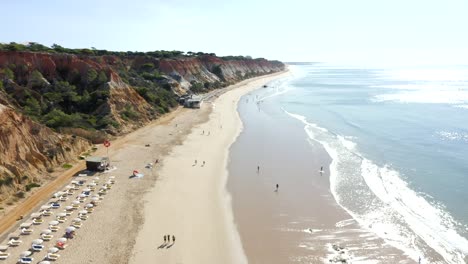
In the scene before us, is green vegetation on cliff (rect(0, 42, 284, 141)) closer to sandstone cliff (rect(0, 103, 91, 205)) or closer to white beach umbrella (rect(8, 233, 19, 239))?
sandstone cliff (rect(0, 103, 91, 205))

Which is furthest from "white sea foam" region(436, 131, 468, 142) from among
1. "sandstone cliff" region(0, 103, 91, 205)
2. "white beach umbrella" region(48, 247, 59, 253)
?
"white beach umbrella" region(48, 247, 59, 253)

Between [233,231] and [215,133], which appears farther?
[215,133]

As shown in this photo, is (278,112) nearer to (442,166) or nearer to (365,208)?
(442,166)

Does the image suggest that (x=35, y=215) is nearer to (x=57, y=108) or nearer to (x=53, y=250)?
(x=53, y=250)

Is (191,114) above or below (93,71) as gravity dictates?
below

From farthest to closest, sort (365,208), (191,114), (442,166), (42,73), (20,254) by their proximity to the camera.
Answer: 1. (191,114)
2. (42,73)
3. (442,166)
4. (365,208)
5. (20,254)

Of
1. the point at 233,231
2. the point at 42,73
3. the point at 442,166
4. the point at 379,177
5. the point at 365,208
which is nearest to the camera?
the point at 233,231

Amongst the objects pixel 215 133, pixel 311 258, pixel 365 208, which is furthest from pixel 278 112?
pixel 311 258
